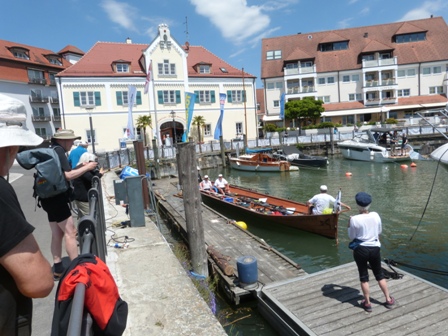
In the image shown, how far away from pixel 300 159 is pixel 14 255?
101 ft

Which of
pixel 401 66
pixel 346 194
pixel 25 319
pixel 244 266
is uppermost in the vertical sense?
pixel 401 66

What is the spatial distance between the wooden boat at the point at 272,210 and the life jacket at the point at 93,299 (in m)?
10.7

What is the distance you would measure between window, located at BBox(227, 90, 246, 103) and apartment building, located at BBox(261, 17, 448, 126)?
9.57 metres

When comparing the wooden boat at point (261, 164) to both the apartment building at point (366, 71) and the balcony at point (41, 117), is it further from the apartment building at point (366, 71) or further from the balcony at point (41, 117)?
the balcony at point (41, 117)

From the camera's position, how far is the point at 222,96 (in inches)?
1323

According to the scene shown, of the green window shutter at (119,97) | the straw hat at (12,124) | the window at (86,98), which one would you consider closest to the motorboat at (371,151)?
the green window shutter at (119,97)

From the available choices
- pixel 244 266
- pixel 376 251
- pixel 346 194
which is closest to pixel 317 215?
pixel 244 266

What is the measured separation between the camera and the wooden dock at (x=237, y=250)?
7907 millimetres

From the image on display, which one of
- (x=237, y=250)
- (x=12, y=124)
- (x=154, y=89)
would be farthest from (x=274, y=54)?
(x=12, y=124)

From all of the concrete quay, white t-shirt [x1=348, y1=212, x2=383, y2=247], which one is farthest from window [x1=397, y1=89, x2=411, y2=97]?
the concrete quay

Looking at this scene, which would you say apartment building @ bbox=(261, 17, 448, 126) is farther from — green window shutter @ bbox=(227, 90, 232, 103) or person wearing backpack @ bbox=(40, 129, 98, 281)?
person wearing backpack @ bbox=(40, 129, 98, 281)

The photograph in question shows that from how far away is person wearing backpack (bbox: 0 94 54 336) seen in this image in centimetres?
156

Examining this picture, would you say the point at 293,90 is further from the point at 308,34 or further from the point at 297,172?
the point at 297,172

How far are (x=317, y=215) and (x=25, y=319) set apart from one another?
11.0m
